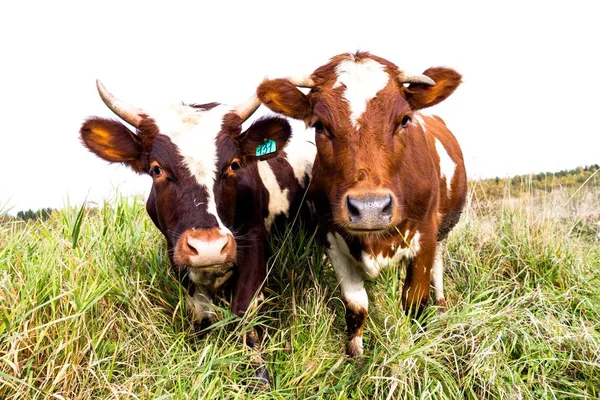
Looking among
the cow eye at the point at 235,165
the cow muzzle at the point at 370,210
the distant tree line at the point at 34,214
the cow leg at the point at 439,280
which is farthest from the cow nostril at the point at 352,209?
the distant tree line at the point at 34,214

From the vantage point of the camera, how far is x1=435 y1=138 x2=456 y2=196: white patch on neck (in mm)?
6055

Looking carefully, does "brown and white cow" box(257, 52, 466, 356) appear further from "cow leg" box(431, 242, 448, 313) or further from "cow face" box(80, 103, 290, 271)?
"cow leg" box(431, 242, 448, 313)

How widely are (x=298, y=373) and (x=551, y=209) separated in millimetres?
4217

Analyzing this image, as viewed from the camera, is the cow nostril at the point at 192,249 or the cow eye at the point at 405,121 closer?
the cow nostril at the point at 192,249

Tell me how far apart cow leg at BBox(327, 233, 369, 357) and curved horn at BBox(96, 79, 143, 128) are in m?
1.86

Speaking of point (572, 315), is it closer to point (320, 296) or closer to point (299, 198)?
point (320, 296)

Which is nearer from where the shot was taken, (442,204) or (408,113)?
(408,113)

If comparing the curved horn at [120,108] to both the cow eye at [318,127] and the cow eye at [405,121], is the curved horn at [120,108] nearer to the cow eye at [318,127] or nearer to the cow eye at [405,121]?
the cow eye at [318,127]

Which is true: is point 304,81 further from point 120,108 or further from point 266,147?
point 120,108

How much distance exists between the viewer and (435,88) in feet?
16.5

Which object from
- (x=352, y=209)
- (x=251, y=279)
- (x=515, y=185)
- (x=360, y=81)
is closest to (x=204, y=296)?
(x=251, y=279)

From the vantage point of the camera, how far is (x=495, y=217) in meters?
7.86

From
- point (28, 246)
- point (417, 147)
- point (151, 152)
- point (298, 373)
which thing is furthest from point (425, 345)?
point (28, 246)

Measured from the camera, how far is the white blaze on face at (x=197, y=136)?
454 centimetres
